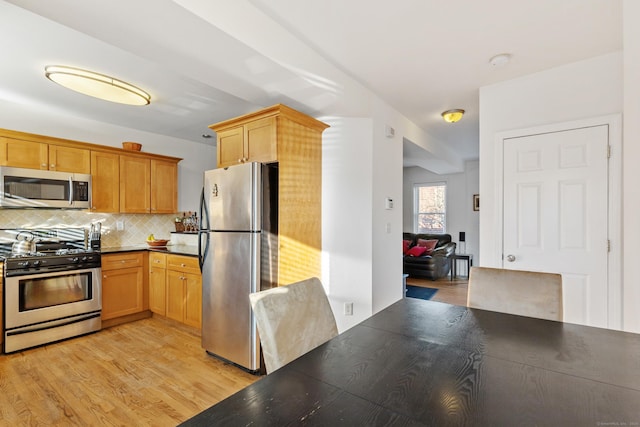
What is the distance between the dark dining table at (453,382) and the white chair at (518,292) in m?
0.28

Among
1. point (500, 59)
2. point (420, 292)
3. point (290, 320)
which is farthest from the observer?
point (420, 292)

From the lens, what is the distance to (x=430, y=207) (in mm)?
7273

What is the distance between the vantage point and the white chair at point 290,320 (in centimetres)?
123

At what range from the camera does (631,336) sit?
1.21 meters

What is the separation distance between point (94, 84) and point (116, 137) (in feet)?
5.50

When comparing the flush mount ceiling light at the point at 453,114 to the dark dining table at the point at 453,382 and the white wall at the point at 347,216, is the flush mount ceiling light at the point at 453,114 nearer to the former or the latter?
the white wall at the point at 347,216

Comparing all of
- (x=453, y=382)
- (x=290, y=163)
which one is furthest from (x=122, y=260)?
(x=453, y=382)

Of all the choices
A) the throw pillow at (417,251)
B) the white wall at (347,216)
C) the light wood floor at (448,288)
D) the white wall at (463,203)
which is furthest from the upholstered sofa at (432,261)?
the white wall at (347,216)

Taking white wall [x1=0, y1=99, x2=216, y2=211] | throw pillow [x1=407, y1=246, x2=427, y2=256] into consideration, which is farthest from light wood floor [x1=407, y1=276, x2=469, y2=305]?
white wall [x1=0, y1=99, x2=216, y2=211]

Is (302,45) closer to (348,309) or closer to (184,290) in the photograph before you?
(348,309)

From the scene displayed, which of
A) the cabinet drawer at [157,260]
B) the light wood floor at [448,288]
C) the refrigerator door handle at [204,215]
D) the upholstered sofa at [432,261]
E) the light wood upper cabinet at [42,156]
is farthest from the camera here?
the upholstered sofa at [432,261]

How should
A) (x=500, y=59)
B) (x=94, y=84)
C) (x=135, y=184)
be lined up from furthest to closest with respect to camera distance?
(x=135, y=184), (x=94, y=84), (x=500, y=59)

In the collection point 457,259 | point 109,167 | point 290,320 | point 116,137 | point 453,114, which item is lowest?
point 457,259

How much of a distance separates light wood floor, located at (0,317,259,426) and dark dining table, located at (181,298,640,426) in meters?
1.52
